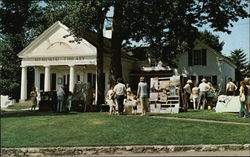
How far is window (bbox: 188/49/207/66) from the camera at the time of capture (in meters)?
37.7

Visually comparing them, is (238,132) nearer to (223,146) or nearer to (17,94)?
(223,146)

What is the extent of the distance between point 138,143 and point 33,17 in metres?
16.1

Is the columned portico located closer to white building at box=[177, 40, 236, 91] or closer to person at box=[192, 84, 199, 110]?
white building at box=[177, 40, 236, 91]

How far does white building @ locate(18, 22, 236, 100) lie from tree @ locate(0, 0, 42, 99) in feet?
5.14

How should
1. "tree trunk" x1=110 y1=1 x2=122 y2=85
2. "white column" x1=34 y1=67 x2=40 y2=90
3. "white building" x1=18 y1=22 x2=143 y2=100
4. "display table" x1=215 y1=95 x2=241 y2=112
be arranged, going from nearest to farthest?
"display table" x1=215 y1=95 x2=241 y2=112, "tree trunk" x1=110 y1=1 x2=122 y2=85, "white building" x1=18 y1=22 x2=143 y2=100, "white column" x1=34 y1=67 x2=40 y2=90

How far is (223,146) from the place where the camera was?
12.5 meters

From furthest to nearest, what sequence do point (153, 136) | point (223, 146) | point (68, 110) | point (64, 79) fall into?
point (64, 79), point (68, 110), point (153, 136), point (223, 146)

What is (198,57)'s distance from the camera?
38.2 metres

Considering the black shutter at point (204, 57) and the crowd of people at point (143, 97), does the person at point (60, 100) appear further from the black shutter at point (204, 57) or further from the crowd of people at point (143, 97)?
the black shutter at point (204, 57)

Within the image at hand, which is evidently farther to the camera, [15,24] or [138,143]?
[15,24]

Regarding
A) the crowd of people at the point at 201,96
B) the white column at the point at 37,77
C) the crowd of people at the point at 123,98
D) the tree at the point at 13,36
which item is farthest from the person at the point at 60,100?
the white column at the point at 37,77

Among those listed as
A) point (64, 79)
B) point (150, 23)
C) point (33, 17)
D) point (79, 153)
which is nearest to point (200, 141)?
point (79, 153)

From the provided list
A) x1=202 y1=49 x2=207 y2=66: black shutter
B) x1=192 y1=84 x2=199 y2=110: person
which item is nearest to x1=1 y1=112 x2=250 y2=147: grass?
x1=192 y1=84 x2=199 y2=110: person

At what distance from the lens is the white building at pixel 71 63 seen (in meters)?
34.5
